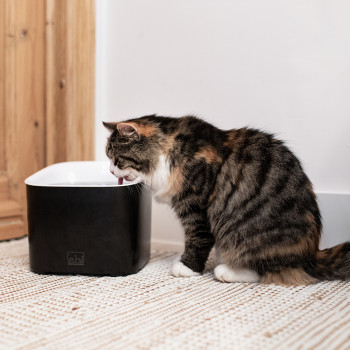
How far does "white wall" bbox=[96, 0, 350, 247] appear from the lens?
1.55 metres

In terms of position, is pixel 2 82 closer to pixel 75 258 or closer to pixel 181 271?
pixel 75 258

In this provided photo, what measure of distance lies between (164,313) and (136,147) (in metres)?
0.54

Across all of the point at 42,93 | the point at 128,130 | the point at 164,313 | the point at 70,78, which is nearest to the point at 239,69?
the point at 128,130

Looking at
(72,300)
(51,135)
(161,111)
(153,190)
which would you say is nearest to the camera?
(72,300)

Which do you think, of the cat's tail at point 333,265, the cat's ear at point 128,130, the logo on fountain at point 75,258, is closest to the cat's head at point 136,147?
the cat's ear at point 128,130

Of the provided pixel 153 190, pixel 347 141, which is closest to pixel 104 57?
pixel 153 190

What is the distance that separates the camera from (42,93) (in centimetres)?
200

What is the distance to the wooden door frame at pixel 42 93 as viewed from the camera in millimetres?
1868

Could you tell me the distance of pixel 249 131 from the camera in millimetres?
1394

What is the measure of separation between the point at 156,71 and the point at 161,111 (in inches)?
6.9

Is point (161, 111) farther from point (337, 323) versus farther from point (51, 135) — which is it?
point (337, 323)

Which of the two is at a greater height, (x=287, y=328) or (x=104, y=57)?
(x=104, y=57)

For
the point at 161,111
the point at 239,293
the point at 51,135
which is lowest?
the point at 239,293

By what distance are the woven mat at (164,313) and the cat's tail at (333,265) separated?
3 centimetres
